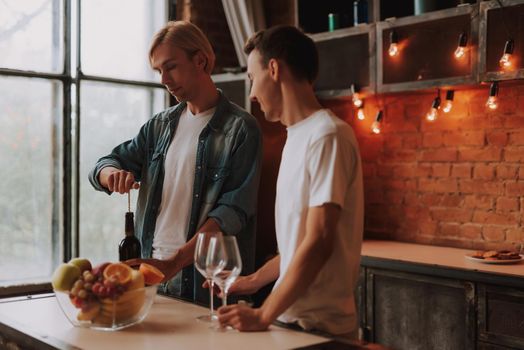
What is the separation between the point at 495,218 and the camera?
396cm

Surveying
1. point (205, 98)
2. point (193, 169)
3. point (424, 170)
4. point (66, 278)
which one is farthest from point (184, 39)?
point (424, 170)

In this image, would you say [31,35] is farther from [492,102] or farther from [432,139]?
[492,102]

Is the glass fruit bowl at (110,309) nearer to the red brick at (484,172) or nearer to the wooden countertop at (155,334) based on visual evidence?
the wooden countertop at (155,334)

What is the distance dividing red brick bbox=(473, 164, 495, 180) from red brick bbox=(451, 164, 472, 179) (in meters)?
0.04

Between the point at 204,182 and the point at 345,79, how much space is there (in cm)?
192

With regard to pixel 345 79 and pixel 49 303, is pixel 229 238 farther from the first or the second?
pixel 345 79

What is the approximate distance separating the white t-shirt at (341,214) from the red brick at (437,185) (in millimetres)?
2542

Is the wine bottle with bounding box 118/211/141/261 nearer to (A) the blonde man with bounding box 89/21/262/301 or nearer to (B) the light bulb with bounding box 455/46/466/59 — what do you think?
(A) the blonde man with bounding box 89/21/262/301

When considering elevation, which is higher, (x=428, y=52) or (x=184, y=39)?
(x=428, y=52)

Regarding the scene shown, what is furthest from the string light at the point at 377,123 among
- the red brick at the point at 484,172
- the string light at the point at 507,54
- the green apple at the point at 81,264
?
the green apple at the point at 81,264

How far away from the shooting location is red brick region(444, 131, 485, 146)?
4.02 metres

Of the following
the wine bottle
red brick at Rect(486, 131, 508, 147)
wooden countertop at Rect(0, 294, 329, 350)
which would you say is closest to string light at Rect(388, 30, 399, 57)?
red brick at Rect(486, 131, 508, 147)

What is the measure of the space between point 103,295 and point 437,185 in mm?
2907

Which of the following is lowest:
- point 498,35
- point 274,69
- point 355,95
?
point 274,69
